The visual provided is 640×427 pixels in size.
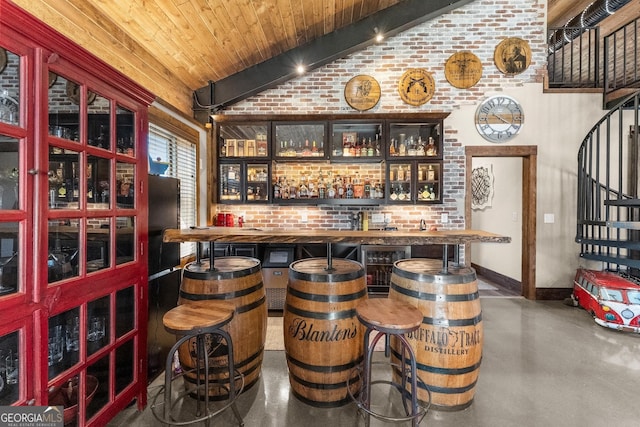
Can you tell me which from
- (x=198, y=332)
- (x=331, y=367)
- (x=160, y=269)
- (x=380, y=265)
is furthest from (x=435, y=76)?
(x=198, y=332)

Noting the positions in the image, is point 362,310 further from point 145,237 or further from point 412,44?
point 412,44

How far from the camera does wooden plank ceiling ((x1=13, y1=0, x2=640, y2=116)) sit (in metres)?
2.14

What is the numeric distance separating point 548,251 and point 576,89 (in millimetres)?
2248

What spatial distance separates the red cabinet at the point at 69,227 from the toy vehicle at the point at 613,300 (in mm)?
4296

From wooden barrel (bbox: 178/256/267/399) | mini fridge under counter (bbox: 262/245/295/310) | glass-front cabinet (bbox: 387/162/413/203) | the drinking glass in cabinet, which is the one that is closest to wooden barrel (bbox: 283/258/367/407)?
wooden barrel (bbox: 178/256/267/399)

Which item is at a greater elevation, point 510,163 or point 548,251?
point 510,163

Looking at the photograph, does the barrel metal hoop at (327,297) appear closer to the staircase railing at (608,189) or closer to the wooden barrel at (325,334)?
the wooden barrel at (325,334)

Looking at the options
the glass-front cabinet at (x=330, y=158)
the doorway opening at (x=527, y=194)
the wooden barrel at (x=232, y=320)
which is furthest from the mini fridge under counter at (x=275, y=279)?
the doorway opening at (x=527, y=194)

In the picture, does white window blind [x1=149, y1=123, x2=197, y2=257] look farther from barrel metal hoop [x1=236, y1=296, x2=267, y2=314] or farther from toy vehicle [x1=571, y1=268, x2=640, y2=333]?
toy vehicle [x1=571, y1=268, x2=640, y2=333]

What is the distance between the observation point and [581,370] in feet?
7.54

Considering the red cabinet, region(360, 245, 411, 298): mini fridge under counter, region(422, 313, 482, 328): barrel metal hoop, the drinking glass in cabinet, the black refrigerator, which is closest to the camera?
the red cabinet

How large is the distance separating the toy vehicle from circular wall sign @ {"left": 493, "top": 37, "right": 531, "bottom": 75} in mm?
Result: 2856

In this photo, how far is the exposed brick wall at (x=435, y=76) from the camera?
13.4 feet

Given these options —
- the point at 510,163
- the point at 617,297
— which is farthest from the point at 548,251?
the point at 510,163
